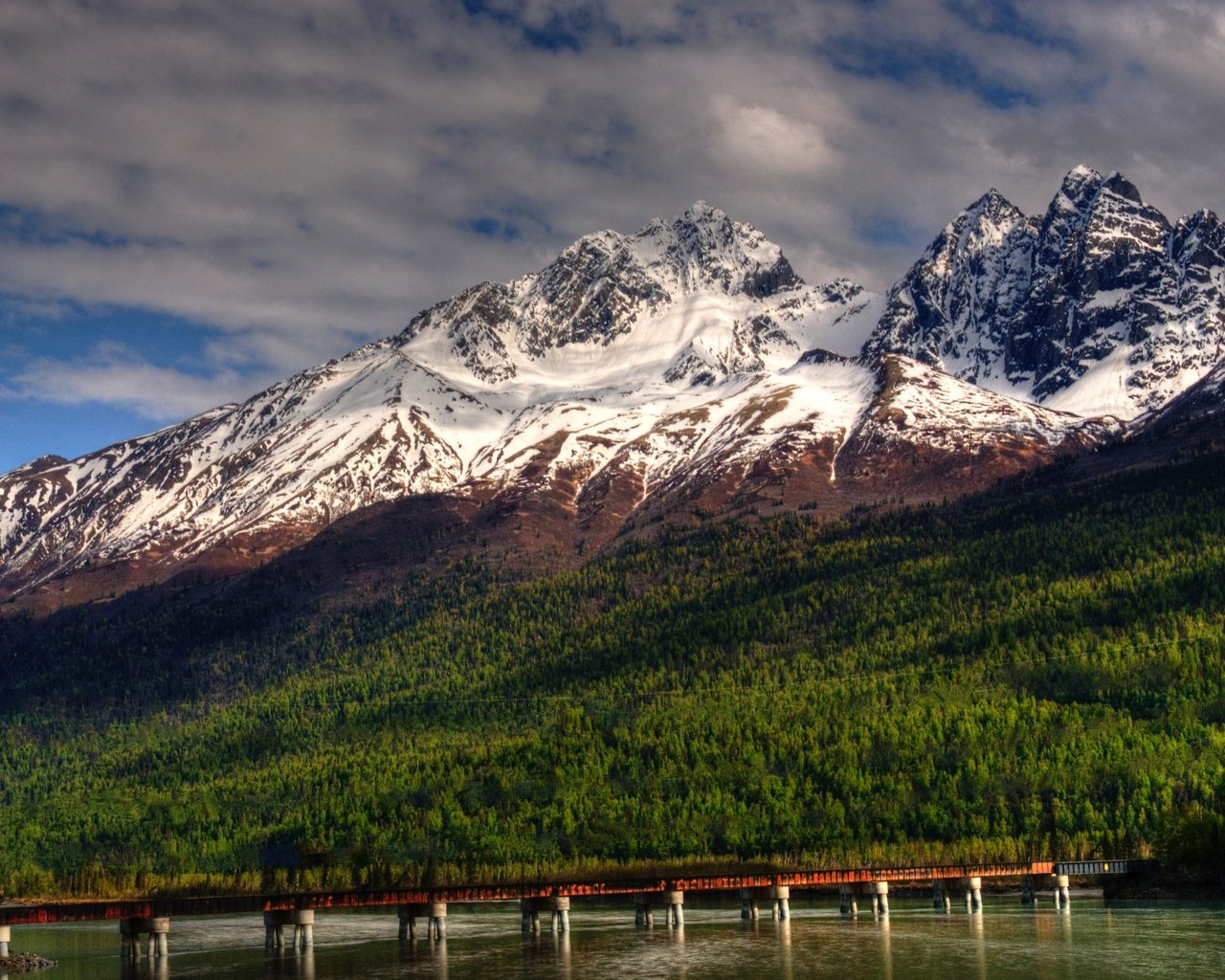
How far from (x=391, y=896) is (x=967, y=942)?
212 feet

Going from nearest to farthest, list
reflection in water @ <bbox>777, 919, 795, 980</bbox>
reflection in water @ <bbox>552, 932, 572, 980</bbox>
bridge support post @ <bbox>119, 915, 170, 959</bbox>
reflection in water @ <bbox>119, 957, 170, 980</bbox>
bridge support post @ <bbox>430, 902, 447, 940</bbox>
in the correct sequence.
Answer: reflection in water @ <bbox>777, 919, 795, 980</bbox> → reflection in water @ <bbox>552, 932, 572, 980</bbox> → reflection in water @ <bbox>119, 957, 170, 980</bbox> → bridge support post @ <bbox>119, 915, 170, 959</bbox> → bridge support post @ <bbox>430, 902, 447, 940</bbox>

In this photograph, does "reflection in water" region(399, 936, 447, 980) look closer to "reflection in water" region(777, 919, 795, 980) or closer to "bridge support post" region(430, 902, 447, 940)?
"bridge support post" region(430, 902, 447, 940)

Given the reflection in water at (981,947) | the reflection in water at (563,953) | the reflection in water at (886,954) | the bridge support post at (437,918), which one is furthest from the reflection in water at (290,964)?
the reflection in water at (981,947)

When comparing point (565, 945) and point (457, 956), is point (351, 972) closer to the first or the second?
point (457, 956)

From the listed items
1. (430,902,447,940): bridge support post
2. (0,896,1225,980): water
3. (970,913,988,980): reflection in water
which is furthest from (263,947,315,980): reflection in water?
(970,913,988,980): reflection in water

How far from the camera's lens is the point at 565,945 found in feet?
614

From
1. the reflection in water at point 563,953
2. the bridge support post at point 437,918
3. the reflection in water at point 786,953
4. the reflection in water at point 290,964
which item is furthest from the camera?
the bridge support post at point 437,918

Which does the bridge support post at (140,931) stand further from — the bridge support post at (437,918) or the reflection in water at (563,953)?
the reflection in water at (563,953)

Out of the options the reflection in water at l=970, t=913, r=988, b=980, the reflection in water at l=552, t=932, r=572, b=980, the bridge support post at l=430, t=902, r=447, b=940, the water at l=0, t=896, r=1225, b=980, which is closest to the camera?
the reflection in water at l=970, t=913, r=988, b=980

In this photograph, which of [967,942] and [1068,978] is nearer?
[1068,978]

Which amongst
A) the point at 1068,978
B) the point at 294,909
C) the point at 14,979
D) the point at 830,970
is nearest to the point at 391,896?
the point at 294,909

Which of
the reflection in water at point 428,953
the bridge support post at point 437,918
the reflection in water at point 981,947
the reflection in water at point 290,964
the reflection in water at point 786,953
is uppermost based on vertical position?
the bridge support post at point 437,918

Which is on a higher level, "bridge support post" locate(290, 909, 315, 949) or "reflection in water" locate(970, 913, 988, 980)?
"bridge support post" locate(290, 909, 315, 949)

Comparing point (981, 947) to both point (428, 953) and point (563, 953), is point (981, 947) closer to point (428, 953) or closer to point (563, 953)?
point (563, 953)
